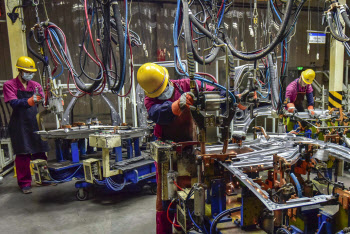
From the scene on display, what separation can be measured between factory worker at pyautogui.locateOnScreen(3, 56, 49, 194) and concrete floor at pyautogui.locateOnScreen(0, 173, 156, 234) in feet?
1.29

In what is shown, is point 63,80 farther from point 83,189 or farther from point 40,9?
point 83,189

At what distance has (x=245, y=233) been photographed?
6.49 ft

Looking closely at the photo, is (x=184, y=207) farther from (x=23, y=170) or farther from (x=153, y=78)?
(x=23, y=170)

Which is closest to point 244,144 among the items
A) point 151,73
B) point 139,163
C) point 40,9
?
point 151,73

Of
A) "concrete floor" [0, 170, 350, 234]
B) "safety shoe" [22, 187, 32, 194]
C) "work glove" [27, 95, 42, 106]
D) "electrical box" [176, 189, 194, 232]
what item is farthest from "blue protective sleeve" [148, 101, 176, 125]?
"safety shoe" [22, 187, 32, 194]

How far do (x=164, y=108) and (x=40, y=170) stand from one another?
7.95ft

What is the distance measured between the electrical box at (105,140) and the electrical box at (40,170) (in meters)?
0.82

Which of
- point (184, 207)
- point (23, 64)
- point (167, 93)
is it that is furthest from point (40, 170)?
point (184, 207)

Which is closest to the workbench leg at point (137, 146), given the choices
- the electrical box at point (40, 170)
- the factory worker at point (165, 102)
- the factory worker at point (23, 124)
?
the electrical box at point (40, 170)

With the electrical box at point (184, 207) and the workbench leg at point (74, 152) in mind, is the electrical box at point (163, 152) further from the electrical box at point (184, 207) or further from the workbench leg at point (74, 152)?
the workbench leg at point (74, 152)

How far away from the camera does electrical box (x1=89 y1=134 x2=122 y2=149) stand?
345 centimetres

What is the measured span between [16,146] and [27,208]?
3.75 ft

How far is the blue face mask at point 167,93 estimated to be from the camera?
2664mm

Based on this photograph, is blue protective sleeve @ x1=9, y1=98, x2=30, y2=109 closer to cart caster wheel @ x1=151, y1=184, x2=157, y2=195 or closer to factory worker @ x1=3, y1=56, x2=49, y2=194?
factory worker @ x1=3, y1=56, x2=49, y2=194
